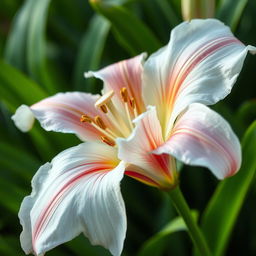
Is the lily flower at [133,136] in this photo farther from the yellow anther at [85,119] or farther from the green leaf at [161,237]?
the green leaf at [161,237]

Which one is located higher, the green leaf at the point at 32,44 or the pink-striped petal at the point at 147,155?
the pink-striped petal at the point at 147,155

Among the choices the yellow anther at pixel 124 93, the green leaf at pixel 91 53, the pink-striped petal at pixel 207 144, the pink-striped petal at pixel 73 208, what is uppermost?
the pink-striped petal at pixel 207 144

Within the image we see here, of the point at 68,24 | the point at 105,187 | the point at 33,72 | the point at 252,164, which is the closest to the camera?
the point at 105,187

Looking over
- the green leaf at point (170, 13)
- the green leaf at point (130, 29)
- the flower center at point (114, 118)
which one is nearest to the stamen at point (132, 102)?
the flower center at point (114, 118)

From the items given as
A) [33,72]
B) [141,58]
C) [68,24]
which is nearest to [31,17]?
[33,72]

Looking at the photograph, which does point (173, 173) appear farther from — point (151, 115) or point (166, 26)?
point (166, 26)

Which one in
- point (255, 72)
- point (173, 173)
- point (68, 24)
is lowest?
point (255, 72)

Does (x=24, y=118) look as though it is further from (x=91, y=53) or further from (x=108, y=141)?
(x=91, y=53)
